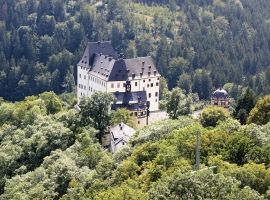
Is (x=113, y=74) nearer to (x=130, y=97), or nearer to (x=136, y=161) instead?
(x=130, y=97)

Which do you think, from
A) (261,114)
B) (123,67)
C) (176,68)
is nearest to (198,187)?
(261,114)

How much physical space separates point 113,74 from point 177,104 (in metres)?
16.1

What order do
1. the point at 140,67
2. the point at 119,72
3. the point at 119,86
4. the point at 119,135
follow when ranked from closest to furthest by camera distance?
the point at 119,135 < the point at 119,86 < the point at 119,72 < the point at 140,67

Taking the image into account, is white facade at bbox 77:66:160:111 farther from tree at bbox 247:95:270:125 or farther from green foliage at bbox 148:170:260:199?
green foliage at bbox 148:170:260:199

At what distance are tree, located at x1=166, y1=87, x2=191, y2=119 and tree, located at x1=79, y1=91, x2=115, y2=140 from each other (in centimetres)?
897

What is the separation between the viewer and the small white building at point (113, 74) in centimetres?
10188

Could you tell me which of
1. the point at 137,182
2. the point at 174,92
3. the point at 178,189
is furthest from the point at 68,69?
the point at 178,189

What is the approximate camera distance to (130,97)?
319 ft

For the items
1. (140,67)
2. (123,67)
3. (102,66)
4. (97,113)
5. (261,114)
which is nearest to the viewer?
(261,114)

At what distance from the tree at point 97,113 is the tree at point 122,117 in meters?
1.53

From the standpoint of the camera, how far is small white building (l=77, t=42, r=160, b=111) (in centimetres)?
10188

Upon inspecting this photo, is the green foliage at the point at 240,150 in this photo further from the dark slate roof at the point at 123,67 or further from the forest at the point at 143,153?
the dark slate roof at the point at 123,67

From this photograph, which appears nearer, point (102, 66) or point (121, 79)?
point (121, 79)

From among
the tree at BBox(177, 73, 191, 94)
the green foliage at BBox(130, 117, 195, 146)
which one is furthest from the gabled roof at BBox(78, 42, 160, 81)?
the tree at BBox(177, 73, 191, 94)
